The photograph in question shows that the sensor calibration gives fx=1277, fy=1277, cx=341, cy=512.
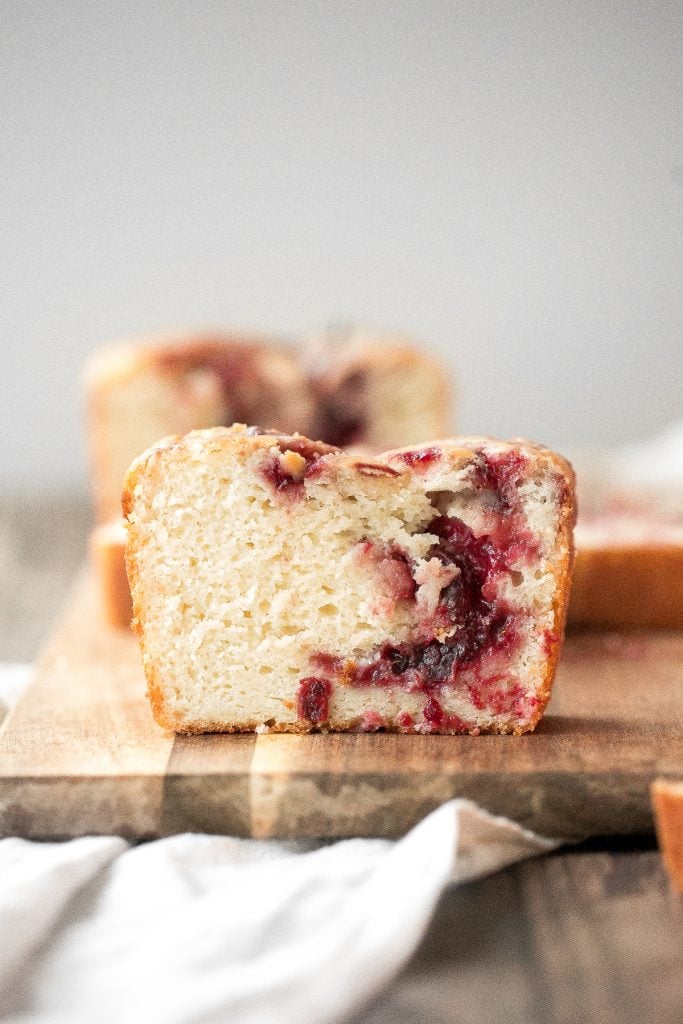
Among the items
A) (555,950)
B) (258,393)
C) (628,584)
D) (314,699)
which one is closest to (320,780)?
(314,699)

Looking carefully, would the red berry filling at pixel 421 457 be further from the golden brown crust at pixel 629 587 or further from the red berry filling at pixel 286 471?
the golden brown crust at pixel 629 587

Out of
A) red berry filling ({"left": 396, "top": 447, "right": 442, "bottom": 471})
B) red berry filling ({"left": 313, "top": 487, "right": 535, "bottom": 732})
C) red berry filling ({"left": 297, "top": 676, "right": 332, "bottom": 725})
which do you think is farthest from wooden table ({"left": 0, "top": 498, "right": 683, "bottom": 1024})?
red berry filling ({"left": 396, "top": 447, "right": 442, "bottom": 471})

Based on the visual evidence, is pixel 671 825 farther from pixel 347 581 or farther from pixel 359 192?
pixel 359 192

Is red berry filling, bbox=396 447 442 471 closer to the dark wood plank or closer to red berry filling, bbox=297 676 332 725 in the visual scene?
red berry filling, bbox=297 676 332 725

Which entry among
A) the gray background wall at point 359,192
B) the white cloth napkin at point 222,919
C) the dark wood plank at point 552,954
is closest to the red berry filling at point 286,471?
the white cloth napkin at point 222,919

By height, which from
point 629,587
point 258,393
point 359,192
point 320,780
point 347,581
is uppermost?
point 359,192

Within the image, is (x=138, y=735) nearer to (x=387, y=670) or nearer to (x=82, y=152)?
(x=387, y=670)
